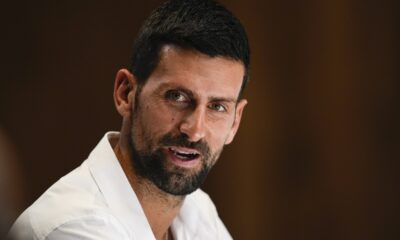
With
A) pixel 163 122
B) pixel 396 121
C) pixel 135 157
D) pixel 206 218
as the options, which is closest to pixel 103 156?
pixel 135 157

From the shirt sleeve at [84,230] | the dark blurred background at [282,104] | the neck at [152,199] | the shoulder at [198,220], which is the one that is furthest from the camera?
the dark blurred background at [282,104]

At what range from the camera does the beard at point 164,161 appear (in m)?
1.80

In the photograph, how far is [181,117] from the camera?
180 centimetres

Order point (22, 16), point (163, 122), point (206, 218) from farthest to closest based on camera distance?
point (22, 16)
point (206, 218)
point (163, 122)

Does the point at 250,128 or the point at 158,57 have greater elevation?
the point at 158,57

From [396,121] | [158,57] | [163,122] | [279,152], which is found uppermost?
[158,57]

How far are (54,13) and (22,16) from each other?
16cm

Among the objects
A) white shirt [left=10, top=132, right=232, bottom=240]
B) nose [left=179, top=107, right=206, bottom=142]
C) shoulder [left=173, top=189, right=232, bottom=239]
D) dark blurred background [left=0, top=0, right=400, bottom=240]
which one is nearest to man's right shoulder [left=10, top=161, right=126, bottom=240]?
white shirt [left=10, top=132, right=232, bottom=240]

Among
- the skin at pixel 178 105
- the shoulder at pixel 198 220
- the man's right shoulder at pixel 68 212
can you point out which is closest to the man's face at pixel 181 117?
the skin at pixel 178 105

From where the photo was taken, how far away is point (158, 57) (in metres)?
1.84

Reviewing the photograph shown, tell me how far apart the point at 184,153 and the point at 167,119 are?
100 mm

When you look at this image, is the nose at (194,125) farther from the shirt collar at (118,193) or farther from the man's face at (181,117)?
the shirt collar at (118,193)

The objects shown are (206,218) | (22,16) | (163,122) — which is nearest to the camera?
(163,122)

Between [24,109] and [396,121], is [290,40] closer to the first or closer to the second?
[396,121]
